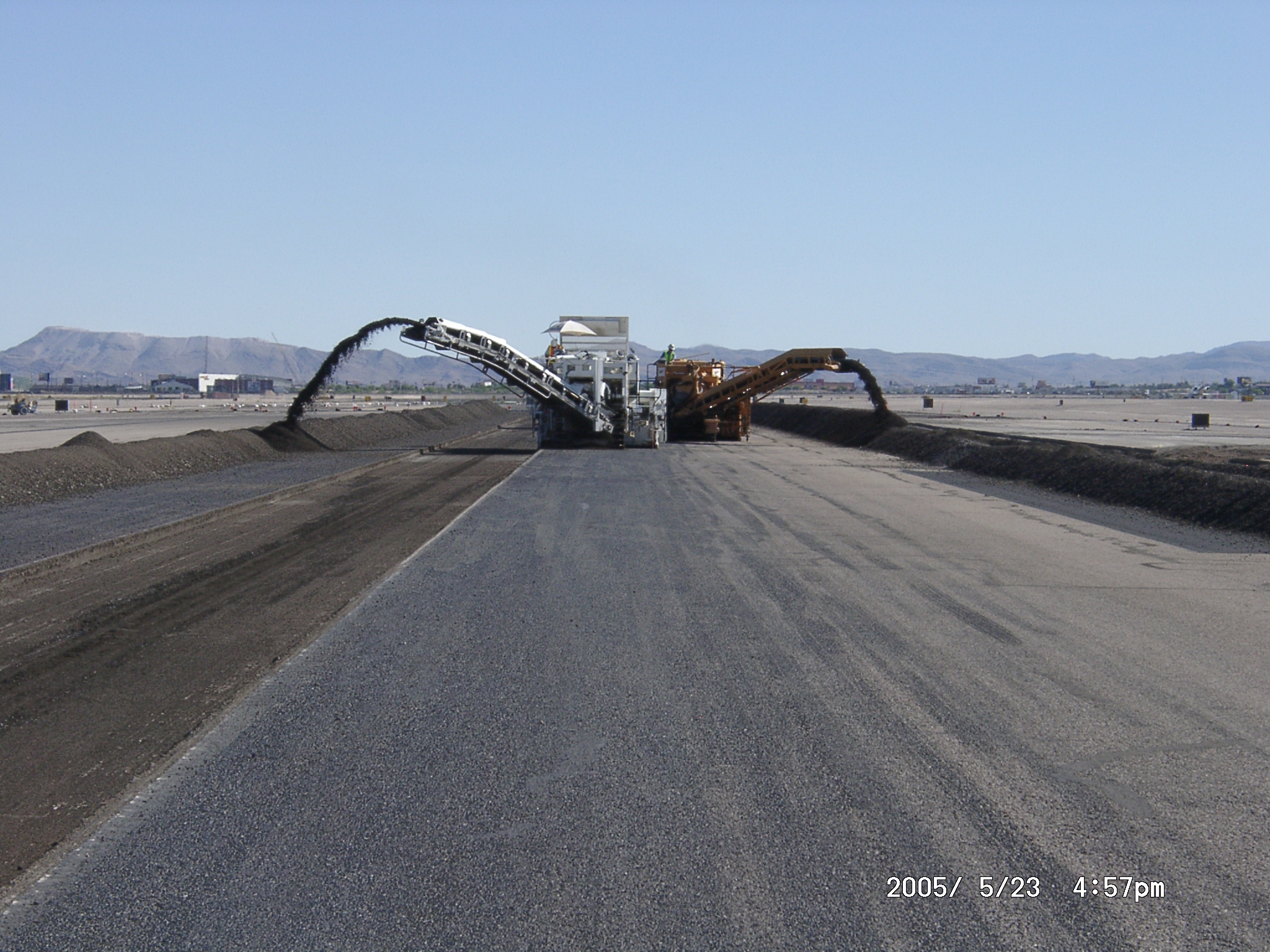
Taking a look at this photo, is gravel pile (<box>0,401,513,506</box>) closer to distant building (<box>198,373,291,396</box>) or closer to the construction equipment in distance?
the construction equipment in distance

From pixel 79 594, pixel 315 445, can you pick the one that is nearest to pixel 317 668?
pixel 79 594

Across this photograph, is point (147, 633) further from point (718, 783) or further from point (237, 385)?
point (237, 385)

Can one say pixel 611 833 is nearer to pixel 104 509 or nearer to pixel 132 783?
pixel 132 783

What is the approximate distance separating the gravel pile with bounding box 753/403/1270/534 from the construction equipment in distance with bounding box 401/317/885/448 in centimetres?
486

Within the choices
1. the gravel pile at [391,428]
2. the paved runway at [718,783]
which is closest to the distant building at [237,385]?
the gravel pile at [391,428]

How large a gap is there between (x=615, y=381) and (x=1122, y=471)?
15704 mm

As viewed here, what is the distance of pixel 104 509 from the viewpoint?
672 inches

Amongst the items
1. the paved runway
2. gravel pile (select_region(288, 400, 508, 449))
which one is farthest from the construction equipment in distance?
the paved runway

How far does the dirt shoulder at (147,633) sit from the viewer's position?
5.65 m

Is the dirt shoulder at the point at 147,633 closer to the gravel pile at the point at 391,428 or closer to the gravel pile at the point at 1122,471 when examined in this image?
the gravel pile at the point at 1122,471

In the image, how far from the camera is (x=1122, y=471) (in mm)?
21391

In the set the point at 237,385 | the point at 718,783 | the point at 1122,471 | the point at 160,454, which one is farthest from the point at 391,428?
the point at 237,385

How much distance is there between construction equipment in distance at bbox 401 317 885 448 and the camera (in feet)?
98.8

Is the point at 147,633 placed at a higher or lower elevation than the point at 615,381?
lower
